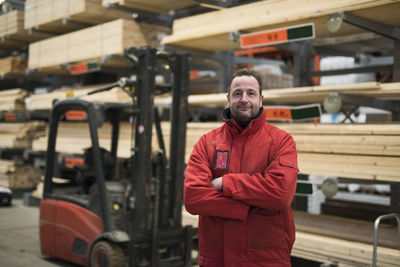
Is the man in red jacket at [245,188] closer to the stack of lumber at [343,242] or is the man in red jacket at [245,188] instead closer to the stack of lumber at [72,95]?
the stack of lumber at [343,242]

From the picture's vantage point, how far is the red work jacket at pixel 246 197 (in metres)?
2.44

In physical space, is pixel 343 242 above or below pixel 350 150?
below

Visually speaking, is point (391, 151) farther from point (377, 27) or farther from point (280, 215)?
point (280, 215)

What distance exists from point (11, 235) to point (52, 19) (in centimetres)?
411

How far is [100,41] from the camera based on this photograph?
760cm

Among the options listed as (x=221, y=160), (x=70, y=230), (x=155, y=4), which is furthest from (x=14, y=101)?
(x=221, y=160)

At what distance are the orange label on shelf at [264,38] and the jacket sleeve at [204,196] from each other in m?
2.40

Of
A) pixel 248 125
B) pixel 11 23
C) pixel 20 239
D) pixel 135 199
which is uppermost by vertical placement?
pixel 11 23

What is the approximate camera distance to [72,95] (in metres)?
8.05

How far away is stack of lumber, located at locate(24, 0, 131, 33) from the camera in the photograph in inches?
316

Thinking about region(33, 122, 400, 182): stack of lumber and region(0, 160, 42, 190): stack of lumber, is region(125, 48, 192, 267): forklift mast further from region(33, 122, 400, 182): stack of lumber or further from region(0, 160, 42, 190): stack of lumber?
region(0, 160, 42, 190): stack of lumber

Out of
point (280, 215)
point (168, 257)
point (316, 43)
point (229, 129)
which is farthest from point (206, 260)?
point (316, 43)

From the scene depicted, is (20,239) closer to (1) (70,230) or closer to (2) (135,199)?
(1) (70,230)

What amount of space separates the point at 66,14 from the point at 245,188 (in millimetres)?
6945
